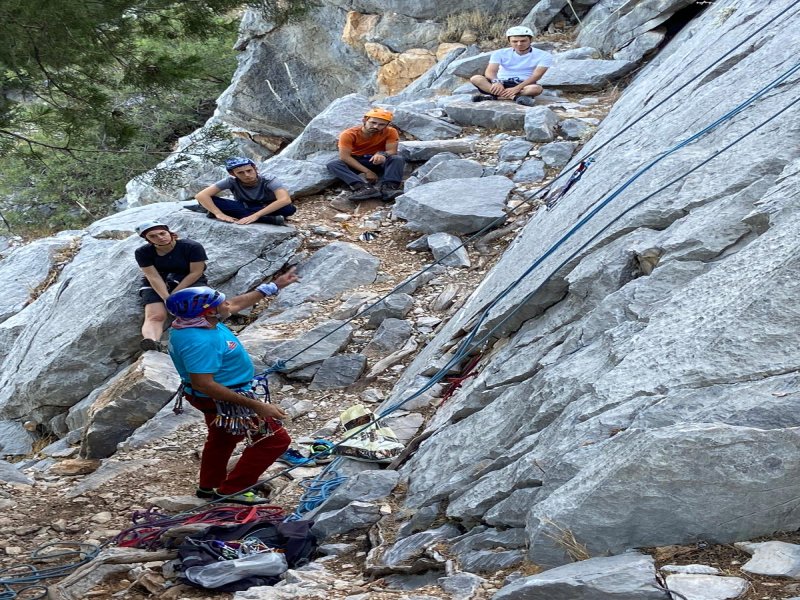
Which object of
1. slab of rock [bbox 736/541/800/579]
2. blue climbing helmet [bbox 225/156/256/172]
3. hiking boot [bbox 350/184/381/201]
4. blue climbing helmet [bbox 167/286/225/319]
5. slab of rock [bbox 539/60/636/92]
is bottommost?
slab of rock [bbox 539/60/636/92]

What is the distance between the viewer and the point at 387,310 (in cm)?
780

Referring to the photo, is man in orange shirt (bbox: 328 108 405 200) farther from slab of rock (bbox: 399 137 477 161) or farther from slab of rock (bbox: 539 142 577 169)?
slab of rock (bbox: 539 142 577 169)

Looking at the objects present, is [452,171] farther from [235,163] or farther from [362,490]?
[362,490]

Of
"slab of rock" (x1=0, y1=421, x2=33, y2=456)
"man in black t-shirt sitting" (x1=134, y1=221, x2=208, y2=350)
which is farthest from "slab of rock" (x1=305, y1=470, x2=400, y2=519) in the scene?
"slab of rock" (x1=0, y1=421, x2=33, y2=456)

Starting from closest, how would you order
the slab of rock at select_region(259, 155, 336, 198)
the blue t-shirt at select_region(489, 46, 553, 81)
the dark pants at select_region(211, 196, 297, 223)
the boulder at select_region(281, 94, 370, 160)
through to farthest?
the dark pants at select_region(211, 196, 297, 223), the slab of rock at select_region(259, 155, 336, 198), the boulder at select_region(281, 94, 370, 160), the blue t-shirt at select_region(489, 46, 553, 81)

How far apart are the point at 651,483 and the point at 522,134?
27.0ft

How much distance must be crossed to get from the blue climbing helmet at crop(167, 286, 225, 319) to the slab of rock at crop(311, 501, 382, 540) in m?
1.26

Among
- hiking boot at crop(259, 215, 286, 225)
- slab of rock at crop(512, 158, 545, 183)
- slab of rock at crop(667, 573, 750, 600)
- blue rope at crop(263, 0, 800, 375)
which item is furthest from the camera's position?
slab of rock at crop(512, 158, 545, 183)

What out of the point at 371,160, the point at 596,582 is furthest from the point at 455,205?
the point at 596,582

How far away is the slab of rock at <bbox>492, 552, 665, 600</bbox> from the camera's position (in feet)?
9.18

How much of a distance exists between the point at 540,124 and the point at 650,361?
7256 mm

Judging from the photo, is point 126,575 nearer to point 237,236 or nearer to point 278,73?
point 237,236

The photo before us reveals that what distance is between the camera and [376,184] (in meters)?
10.3

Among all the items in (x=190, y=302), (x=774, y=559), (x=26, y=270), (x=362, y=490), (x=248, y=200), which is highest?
(x=190, y=302)
